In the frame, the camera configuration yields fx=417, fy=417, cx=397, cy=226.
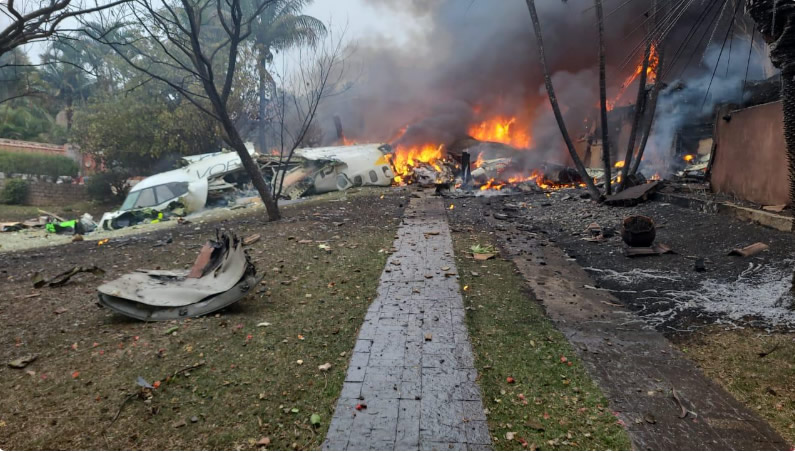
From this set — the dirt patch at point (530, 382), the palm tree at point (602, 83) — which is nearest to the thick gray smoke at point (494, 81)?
the palm tree at point (602, 83)

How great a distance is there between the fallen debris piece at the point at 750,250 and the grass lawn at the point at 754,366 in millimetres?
2442

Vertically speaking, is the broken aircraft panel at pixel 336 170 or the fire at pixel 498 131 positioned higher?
the fire at pixel 498 131

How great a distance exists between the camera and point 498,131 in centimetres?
2680

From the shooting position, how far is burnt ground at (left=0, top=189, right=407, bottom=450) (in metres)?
2.53

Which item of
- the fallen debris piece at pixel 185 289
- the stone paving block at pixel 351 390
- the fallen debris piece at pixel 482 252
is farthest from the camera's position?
the fallen debris piece at pixel 482 252

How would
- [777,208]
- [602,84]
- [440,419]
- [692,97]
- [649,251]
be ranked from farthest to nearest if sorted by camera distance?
1. [692,97]
2. [602,84]
3. [777,208]
4. [649,251]
5. [440,419]

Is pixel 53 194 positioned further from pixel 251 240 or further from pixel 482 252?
pixel 482 252

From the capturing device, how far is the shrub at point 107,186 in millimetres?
20906

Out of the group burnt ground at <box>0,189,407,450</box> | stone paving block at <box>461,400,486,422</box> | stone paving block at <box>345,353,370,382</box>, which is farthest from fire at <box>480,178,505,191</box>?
stone paving block at <box>461,400,486,422</box>

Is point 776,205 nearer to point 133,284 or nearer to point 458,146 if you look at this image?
point 133,284

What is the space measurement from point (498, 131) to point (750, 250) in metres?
22.2

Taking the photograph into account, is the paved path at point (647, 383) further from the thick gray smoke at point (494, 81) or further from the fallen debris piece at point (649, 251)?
the thick gray smoke at point (494, 81)

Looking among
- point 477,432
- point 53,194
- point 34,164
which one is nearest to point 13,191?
point 53,194

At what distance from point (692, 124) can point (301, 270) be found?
1603 cm
